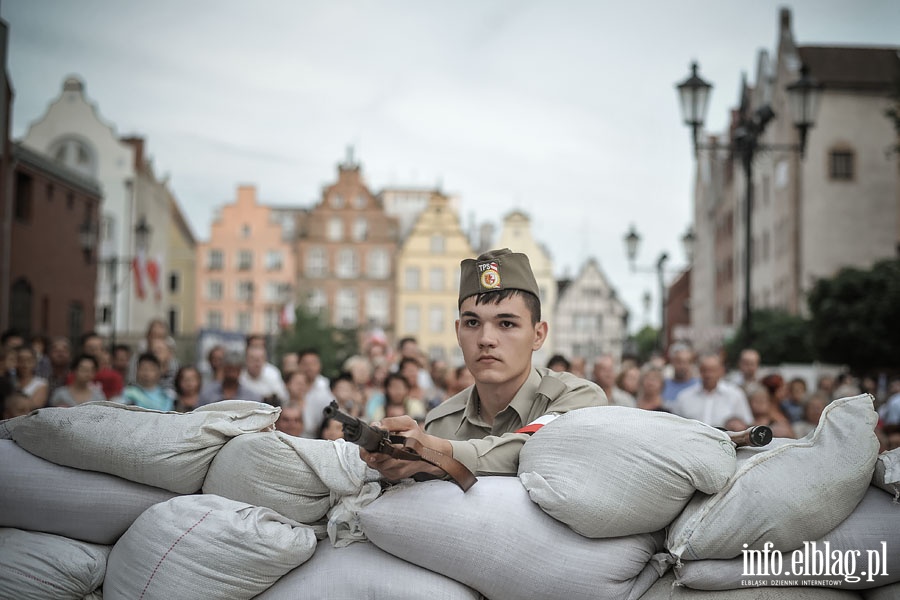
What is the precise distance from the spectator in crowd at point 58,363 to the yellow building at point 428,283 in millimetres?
51567

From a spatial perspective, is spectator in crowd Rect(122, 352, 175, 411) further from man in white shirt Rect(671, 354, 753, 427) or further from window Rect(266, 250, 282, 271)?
window Rect(266, 250, 282, 271)

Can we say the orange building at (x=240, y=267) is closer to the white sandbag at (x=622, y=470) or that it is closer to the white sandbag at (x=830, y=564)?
the white sandbag at (x=622, y=470)

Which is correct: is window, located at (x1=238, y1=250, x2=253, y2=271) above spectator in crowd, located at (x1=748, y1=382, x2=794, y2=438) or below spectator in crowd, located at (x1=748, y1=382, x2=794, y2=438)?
above

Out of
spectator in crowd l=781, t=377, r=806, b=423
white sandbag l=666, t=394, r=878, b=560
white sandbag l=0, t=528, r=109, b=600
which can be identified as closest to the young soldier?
white sandbag l=666, t=394, r=878, b=560

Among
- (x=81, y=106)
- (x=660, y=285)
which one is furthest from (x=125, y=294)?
(x=660, y=285)

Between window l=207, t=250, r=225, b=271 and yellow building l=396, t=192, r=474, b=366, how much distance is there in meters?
11.6

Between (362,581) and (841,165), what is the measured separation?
40.1 m

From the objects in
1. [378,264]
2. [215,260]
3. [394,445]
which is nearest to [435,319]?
[378,264]

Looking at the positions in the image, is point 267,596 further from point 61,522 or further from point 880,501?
point 880,501

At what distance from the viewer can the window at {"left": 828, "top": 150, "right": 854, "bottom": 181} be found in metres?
38.4

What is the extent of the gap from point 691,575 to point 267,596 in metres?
1.11

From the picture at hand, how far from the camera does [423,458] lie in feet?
7.50

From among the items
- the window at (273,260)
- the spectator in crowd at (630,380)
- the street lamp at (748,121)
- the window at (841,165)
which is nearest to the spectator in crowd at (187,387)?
the spectator in crowd at (630,380)

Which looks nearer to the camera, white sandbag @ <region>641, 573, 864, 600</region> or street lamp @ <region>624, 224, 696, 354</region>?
white sandbag @ <region>641, 573, 864, 600</region>
